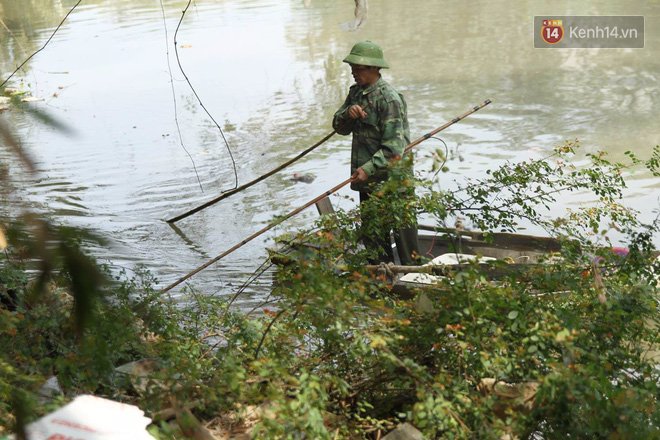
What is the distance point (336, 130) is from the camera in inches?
228

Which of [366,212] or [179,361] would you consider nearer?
[179,361]

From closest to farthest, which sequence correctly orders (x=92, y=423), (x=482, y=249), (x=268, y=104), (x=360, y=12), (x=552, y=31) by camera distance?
(x=92, y=423) < (x=360, y=12) < (x=482, y=249) < (x=268, y=104) < (x=552, y=31)

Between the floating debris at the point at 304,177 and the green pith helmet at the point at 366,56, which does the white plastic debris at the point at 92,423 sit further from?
the floating debris at the point at 304,177

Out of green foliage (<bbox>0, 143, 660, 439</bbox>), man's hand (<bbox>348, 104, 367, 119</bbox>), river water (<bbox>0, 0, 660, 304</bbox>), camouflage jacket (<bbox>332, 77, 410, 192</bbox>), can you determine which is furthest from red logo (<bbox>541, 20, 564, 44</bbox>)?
green foliage (<bbox>0, 143, 660, 439</bbox>)

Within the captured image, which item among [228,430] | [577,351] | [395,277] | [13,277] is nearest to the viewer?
[577,351]

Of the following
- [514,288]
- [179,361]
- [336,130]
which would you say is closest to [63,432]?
[179,361]

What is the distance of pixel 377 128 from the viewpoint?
5.49 metres

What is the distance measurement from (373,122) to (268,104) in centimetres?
712

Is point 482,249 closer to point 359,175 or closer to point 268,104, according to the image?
point 359,175

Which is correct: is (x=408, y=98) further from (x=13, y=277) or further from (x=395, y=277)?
(x=13, y=277)

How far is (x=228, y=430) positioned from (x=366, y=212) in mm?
1595

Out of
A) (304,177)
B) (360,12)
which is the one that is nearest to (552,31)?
(304,177)

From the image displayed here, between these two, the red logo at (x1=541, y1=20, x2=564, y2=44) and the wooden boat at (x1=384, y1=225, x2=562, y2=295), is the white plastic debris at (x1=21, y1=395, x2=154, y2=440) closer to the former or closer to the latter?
the wooden boat at (x1=384, y1=225, x2=562, y2=295)

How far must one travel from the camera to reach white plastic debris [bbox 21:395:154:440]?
5.71ft
